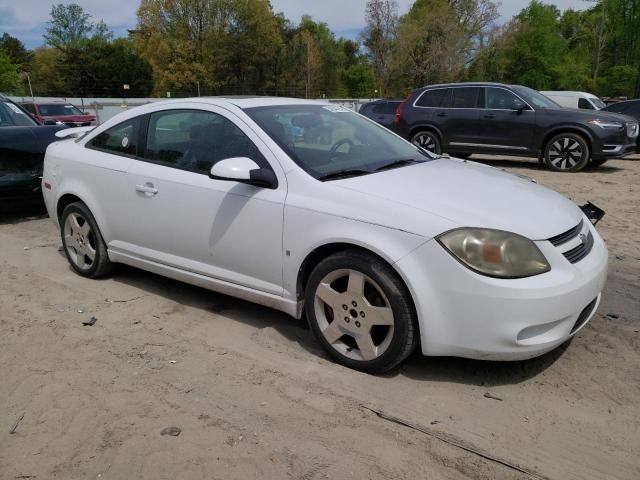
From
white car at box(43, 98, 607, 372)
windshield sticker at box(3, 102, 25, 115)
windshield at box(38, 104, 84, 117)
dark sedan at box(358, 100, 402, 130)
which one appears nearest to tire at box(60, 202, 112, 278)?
white car at box(43, 98, 607, 372)

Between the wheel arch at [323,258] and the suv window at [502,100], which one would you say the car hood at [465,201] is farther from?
the suv window at [502,100]

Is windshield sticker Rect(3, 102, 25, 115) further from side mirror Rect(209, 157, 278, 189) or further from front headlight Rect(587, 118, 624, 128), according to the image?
front headlight Rect(587, 118, 624, 128)

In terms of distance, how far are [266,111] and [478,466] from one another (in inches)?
102

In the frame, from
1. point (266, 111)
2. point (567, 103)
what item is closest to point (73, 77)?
point (567, 103)

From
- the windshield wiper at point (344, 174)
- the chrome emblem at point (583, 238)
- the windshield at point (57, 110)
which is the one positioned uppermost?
the windshield at point (57, 110)

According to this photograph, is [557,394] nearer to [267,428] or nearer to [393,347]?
[393,347]

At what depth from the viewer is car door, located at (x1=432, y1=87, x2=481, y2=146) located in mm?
11691

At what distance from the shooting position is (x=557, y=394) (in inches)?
117

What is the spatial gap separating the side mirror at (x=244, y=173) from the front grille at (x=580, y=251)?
172 centimetres

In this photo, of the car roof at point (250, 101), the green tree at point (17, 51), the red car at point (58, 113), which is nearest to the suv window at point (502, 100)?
the car roof at point (250, 101)

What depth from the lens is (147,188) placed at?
4.08m

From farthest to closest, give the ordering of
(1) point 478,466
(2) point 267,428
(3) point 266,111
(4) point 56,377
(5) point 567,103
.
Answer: (5) point 567,103
(3) point 266,111
(4) point 56,377
(2) point 267,428
(1) point 478,466

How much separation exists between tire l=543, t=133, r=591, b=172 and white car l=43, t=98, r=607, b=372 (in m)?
7.49

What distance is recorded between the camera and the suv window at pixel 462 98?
38.5 ft
